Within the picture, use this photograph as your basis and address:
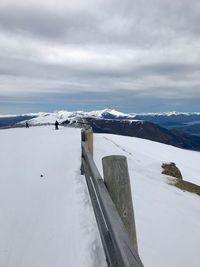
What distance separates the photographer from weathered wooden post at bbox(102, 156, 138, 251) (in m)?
4.36

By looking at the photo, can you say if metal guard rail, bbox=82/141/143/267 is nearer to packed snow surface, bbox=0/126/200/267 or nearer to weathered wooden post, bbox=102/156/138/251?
weathered wooden post, bbox=102/156/138/251

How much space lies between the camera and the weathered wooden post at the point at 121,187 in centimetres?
436

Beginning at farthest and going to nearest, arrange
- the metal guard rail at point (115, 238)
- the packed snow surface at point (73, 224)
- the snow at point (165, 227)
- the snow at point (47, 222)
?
the snow at point (165, 227)
the packed snow surface at point (73, 224)
the snow at point (47, 222)
the metal guard rail at point (115, 238)

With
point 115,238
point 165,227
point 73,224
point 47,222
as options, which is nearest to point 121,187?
point 115,238

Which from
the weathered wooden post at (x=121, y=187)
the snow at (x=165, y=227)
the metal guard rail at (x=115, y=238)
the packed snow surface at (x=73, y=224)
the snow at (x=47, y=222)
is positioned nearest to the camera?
the metal guard rail at (x=115, y=238)

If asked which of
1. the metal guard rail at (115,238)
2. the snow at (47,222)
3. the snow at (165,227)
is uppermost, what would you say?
the metal guard rail at (115,238)

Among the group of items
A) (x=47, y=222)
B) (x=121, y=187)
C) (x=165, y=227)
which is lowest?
(x=165, y=227)

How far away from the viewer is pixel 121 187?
14.5 ft

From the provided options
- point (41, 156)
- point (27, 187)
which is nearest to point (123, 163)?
point (27, 187)

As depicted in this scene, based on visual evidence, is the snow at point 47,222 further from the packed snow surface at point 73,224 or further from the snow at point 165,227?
the snow at point 165,227

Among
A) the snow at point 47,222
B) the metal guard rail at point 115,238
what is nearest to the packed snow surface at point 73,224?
the snow at point 47,222

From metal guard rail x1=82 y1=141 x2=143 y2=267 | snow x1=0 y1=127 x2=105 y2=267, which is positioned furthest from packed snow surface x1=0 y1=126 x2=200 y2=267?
metal guard rail x1=82 y1=141 x2=143 y2=267

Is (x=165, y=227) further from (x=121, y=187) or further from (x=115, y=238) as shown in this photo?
(x=115, y=238)

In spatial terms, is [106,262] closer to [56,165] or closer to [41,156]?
[56,165]
